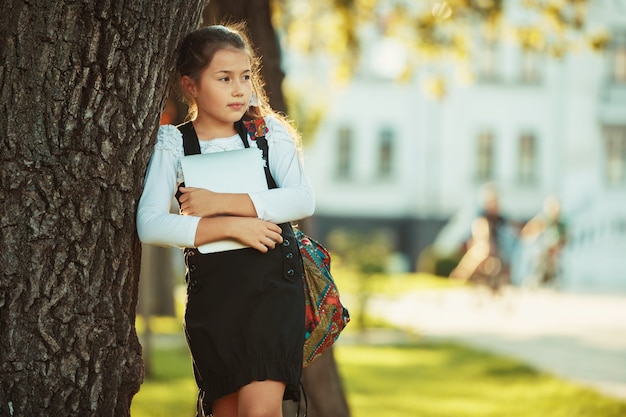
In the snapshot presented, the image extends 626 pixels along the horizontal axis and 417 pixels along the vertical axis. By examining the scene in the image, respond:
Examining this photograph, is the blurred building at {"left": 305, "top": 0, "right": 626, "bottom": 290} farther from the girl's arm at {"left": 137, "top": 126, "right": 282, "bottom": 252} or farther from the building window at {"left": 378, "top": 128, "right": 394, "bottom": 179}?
the girl's arm at {"left": 137, "top": 126, "right": 282, "bottom": 252}

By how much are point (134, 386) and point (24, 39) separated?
1191 mm

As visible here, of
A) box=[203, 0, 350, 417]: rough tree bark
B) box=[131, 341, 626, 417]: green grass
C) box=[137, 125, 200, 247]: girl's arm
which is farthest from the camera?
box=[131, 341, 626, 417]: green grass

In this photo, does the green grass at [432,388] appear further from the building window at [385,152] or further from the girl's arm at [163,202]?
the building window at [385,152]

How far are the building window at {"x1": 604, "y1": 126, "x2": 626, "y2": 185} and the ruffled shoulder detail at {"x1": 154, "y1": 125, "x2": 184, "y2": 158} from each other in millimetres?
38627

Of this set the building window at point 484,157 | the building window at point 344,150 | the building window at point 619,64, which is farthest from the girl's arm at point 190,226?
the building window at point 619,64

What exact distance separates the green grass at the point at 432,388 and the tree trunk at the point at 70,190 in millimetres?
4727

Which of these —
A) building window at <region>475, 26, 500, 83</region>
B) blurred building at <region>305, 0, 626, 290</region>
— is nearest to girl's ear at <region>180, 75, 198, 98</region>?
blurred building at <region>305, 0, 626, 290</region>

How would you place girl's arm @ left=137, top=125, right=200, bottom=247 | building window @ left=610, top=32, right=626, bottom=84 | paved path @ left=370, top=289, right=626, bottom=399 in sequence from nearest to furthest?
1. girl's arm @ left=137, top=125, right=200, bottom=247
2. paved path @ left=370, top=289, right=626, bottom=399
3. building window @ left=610, top=32, right=626, bottom=84

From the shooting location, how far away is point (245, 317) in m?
3.97

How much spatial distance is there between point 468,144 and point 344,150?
4.17 meters

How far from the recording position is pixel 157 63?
4082 millimetres

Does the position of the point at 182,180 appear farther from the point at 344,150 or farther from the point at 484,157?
the point at 484,157

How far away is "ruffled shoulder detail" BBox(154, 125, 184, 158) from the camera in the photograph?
4.12m

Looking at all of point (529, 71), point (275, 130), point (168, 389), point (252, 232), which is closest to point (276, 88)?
point (275, 130)
